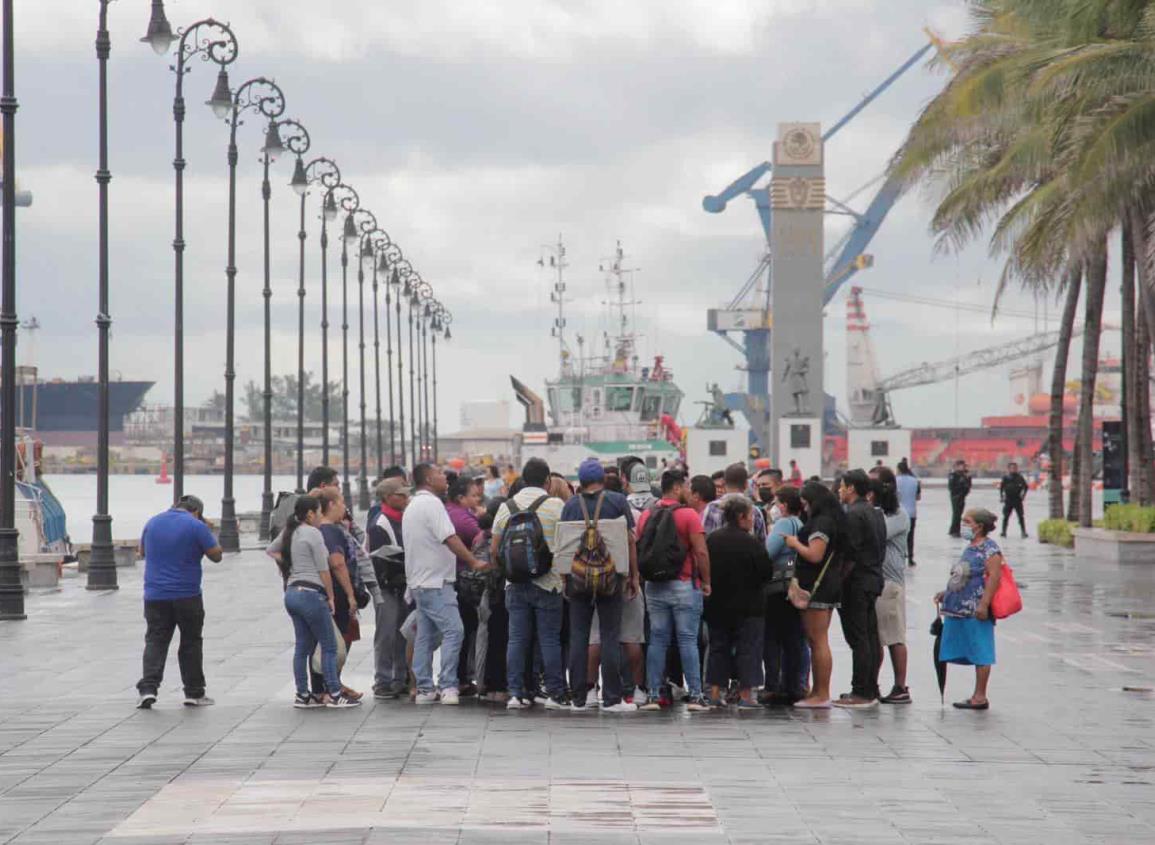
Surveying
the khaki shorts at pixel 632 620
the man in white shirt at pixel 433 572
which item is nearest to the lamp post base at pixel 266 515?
the man in white shirt at pixel 433 572

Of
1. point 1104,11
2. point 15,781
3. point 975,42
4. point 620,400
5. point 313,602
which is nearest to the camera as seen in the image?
point 15,781

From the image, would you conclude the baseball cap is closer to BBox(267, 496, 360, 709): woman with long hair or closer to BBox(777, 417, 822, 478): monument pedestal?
BBox(267, 496, 360, 709): woman with long hair

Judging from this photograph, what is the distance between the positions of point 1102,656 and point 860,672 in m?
4.48

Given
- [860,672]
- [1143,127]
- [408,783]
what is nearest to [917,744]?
[860,672]

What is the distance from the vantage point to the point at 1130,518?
31531 mm

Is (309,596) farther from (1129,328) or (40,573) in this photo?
(1129,328)

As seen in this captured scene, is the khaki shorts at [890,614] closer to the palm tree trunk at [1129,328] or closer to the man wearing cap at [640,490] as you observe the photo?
the man wearing cap at [640,490]

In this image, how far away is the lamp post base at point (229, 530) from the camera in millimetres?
37188

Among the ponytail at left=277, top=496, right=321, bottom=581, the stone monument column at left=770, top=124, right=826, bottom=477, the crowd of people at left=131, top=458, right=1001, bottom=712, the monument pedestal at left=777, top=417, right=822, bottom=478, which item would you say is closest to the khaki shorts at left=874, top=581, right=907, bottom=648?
the crowd of people at left=131, top=458, right=1001, bottom=712

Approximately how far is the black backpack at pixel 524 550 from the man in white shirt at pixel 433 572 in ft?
0.96

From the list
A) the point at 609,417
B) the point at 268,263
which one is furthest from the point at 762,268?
the point at 268,263

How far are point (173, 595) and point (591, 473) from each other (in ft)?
9.74

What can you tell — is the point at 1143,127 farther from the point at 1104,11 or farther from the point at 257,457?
the point at 257,457

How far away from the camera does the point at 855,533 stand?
42.7 ft
